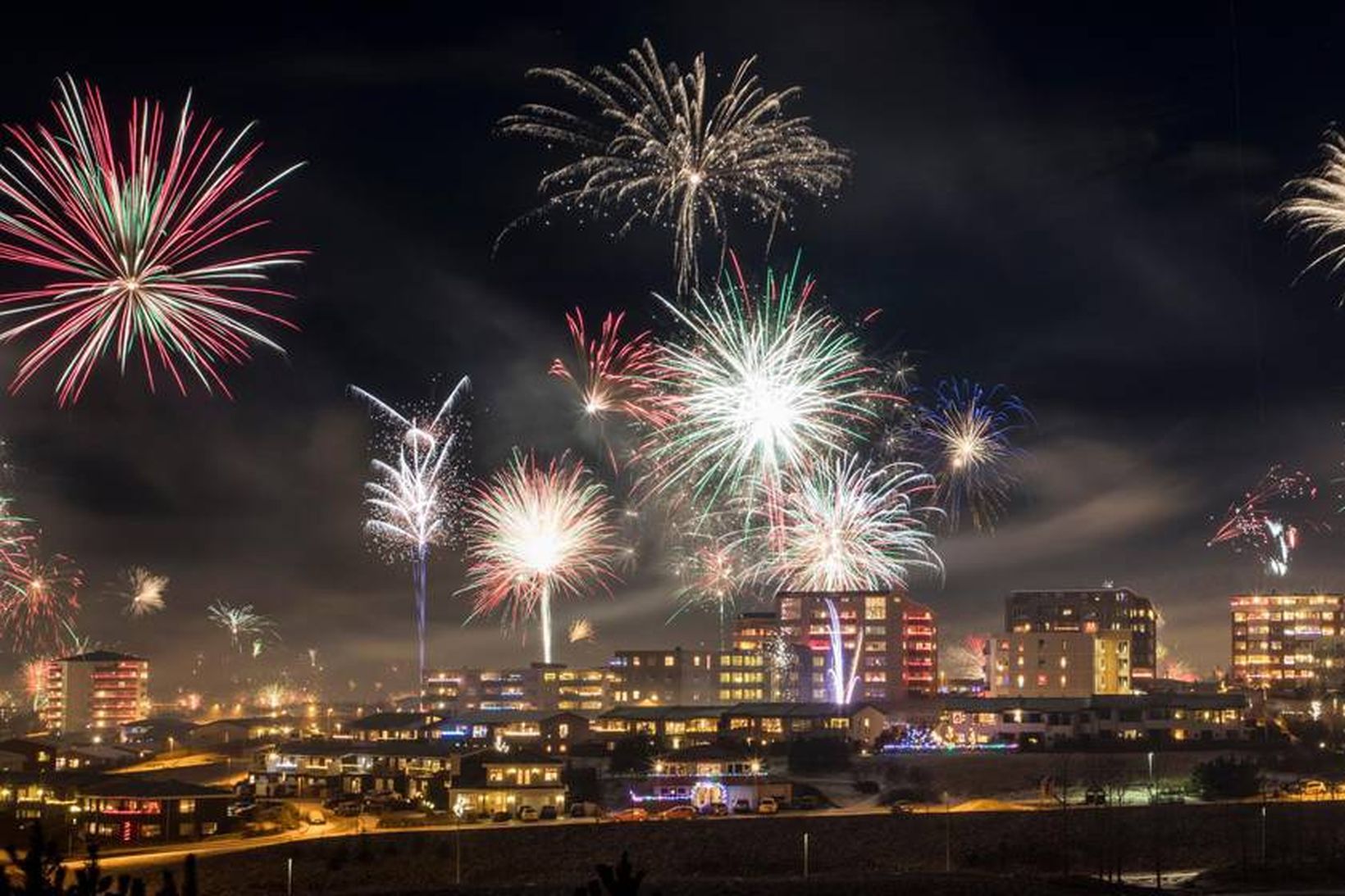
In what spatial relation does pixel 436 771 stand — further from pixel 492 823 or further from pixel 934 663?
pixel 934 663

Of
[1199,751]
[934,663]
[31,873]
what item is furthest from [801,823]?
[934,663]

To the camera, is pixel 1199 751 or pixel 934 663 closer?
pixel 1199 751

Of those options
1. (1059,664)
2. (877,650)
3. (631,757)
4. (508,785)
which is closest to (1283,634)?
(1059,664)

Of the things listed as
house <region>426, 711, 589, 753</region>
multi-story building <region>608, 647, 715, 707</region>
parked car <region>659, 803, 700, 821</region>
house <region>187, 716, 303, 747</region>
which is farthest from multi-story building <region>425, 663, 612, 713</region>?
parked car <region>659, 803, 700, 821</region>

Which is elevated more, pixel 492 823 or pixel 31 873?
pixel 31 873

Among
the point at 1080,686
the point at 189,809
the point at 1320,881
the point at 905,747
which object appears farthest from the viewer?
the point at 1080,686

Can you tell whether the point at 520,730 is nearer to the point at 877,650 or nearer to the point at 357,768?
the point at 357,768

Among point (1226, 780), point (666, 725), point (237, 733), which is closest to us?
point (1226, 780)
